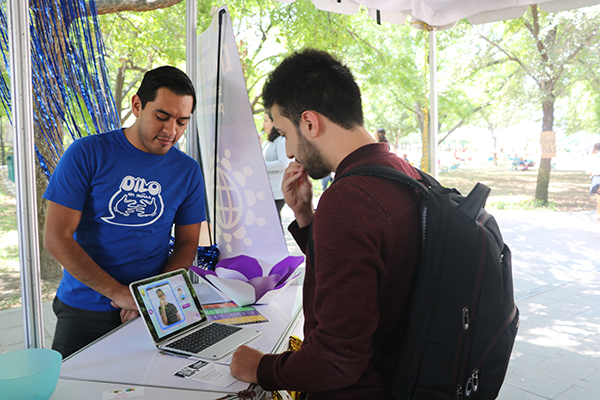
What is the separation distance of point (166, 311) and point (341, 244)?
752 millimetres

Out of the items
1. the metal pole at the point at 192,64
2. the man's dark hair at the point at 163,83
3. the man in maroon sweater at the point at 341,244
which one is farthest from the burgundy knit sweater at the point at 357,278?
the metal pole at the point at 192,64

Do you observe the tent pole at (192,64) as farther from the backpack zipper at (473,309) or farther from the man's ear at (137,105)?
the backpack zipper at (473,309)

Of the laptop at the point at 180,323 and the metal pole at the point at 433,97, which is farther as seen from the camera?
the metal pole at the point at 433,97

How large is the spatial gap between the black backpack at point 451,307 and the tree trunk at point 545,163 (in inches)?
388

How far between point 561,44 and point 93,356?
10.3 m

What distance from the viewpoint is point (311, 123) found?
3.18ft

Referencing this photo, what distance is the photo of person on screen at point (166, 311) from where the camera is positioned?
129 centimetres

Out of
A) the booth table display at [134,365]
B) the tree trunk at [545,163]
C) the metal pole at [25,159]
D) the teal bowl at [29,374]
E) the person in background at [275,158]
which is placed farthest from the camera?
the tree trunk at [545,163]

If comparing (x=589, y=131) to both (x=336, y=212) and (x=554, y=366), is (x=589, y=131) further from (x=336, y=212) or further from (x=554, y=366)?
(x=336, y=212)

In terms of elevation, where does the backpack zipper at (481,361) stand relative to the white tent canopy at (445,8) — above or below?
below

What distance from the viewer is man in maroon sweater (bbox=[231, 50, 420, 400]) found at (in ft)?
2.60

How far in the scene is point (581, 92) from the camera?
10.6 metres

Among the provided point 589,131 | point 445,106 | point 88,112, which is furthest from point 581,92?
point 88,112

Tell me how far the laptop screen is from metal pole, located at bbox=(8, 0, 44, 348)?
31cm
